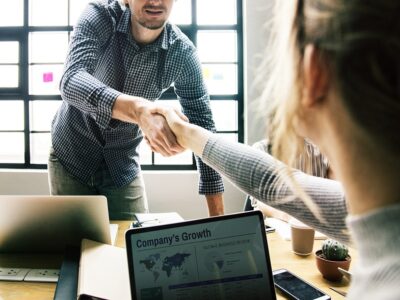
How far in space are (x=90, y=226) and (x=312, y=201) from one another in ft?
2.29

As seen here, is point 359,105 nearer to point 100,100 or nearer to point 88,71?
point 100,100

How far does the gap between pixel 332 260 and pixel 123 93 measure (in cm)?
110

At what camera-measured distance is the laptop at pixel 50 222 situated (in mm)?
1193

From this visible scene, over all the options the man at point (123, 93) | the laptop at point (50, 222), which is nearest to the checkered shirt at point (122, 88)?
the man at point (123, 93)

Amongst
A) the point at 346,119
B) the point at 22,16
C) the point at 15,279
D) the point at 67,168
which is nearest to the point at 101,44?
the point at 67,168

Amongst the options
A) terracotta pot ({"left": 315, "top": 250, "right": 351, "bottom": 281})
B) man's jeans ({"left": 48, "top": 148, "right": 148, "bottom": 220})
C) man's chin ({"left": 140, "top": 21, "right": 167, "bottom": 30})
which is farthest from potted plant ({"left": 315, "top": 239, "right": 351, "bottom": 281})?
man's chin ({"left": 140, "top": 21, "right": 167, "bottom": 30})

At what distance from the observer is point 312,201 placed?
88 centimetres

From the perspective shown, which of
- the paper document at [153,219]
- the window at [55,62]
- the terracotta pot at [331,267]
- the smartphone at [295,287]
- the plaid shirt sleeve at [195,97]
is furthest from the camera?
the window at [55,62]

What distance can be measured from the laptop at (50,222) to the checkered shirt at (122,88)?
59cm

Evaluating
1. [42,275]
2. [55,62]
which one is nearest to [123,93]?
[42,275]

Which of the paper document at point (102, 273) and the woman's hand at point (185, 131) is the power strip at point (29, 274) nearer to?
the paper document at point (102, 273)

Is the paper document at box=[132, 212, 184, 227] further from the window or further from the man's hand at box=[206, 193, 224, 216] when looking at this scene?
the window

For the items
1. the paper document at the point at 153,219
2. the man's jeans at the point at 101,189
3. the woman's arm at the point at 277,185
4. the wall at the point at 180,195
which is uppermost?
the woman's arm at the point at 277,185

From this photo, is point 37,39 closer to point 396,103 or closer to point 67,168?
point 67,168
